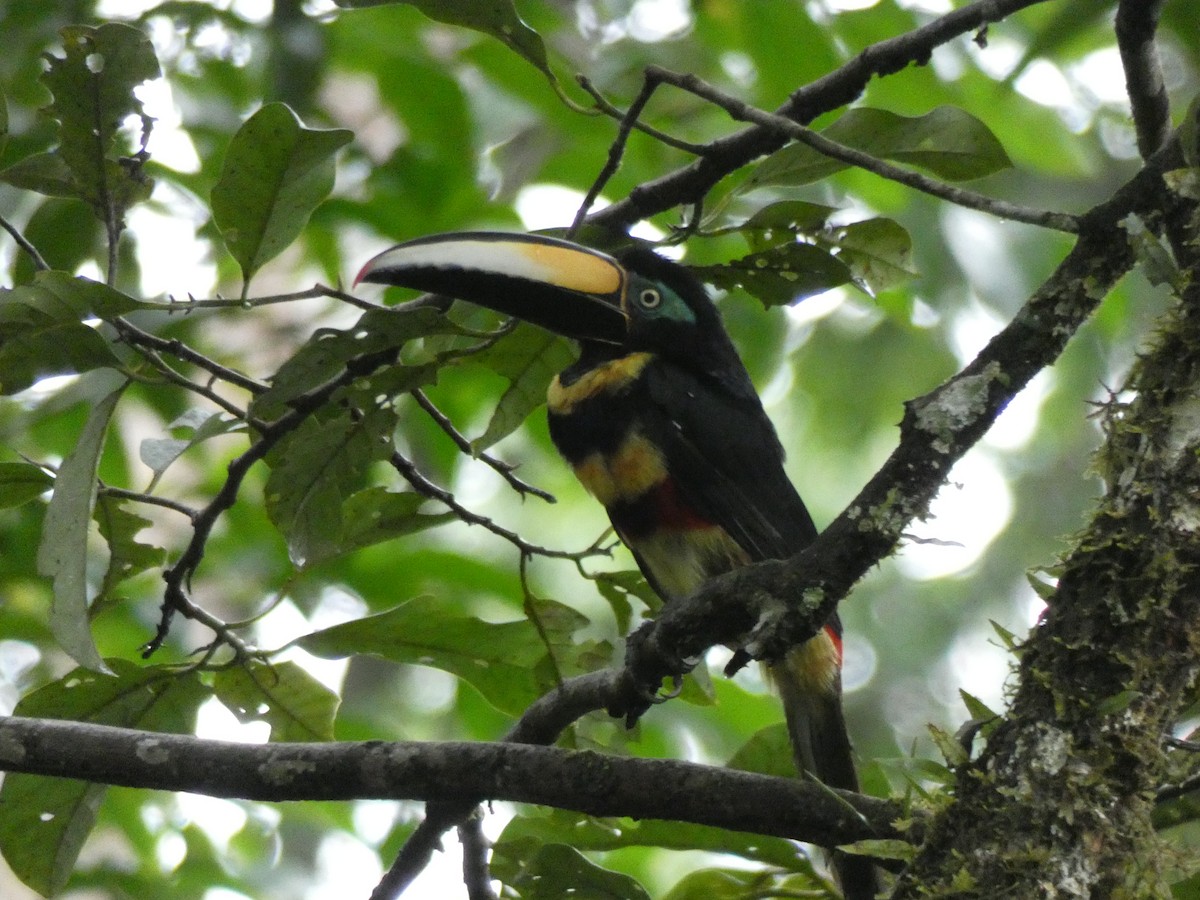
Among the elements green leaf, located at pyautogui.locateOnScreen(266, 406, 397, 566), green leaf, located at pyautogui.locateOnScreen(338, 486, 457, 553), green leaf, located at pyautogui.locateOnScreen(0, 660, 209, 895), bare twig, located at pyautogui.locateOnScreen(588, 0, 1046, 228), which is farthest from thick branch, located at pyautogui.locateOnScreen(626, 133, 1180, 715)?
green leaf, located at pyautogui.locateOnScreen(0, 660, 209, 895)

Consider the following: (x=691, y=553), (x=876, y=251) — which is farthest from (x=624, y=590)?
(x=876, y=251)

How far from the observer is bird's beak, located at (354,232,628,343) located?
237cm

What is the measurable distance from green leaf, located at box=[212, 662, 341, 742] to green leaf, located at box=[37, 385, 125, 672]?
54 cm

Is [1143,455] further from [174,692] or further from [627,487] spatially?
[174,692]

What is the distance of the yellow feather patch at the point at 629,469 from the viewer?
2.89 m

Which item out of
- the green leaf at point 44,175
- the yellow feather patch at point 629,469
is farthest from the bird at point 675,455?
the green leaf at point 44,175

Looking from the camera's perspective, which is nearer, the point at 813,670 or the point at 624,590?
the point at 624,590

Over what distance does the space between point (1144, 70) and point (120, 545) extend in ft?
6.15

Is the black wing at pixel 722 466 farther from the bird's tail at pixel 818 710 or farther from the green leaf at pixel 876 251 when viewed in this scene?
the green leaf at pixel 876 251

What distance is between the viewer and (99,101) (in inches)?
84.7

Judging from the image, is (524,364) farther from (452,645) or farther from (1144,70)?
(1144,70)

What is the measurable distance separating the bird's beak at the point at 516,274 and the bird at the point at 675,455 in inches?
0.4

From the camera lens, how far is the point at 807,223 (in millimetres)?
2453

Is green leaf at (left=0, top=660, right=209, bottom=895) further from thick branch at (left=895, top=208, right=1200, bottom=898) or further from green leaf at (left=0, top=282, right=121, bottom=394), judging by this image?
thick branch at (left=895, top=208, right=1200, bottom=898)
